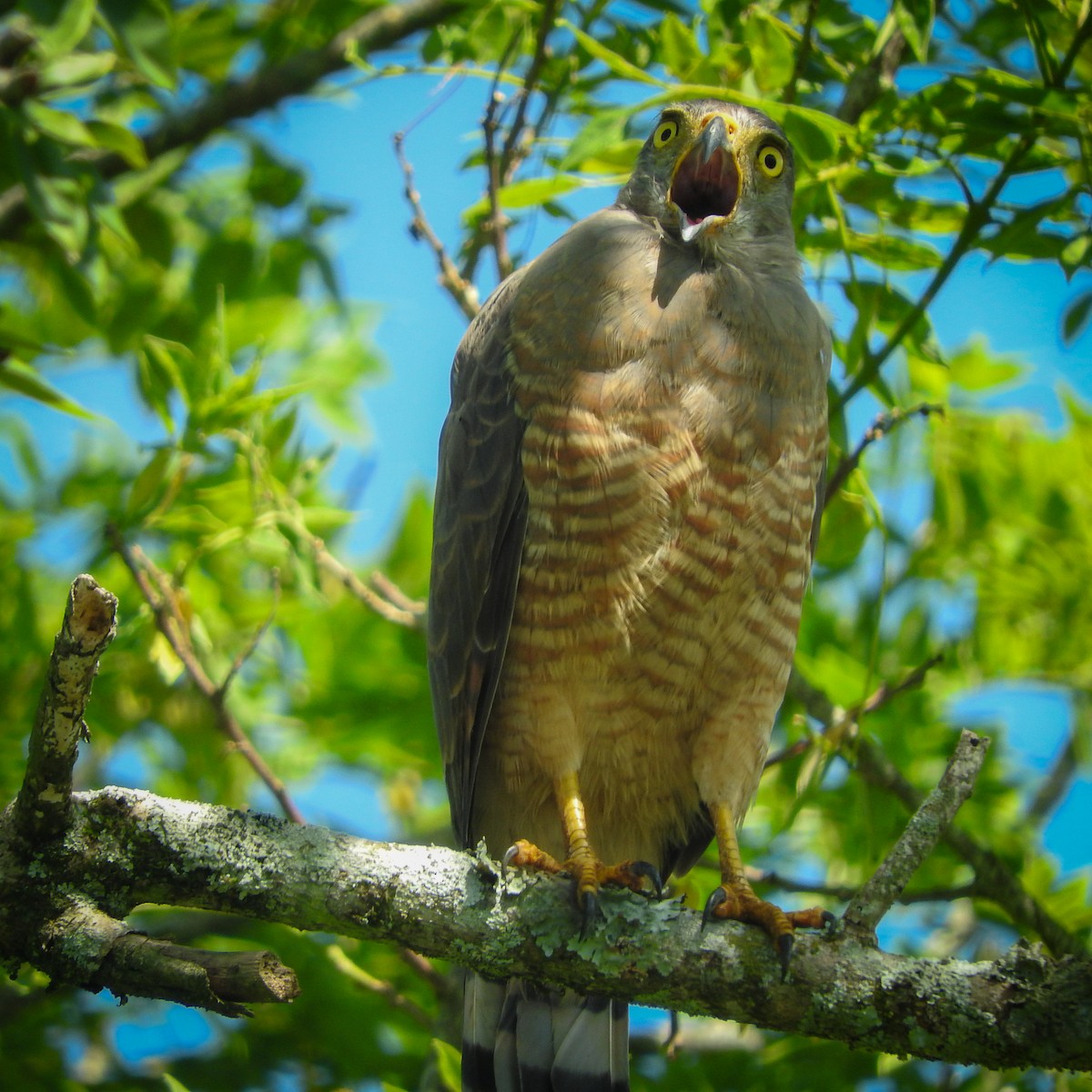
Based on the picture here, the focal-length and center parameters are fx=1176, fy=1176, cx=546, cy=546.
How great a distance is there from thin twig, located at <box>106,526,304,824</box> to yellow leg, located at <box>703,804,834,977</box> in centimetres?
116

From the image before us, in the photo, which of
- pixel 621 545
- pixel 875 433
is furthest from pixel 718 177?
pixel 621 545

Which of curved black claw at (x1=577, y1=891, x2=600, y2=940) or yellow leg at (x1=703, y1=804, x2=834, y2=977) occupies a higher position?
curved black claw at (x1=577, y1=891, x2=600, y2=940)

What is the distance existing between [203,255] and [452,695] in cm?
215

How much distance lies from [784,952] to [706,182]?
2.22 m

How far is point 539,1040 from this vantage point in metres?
3.22

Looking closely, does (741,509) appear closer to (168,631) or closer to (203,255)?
(168,631)

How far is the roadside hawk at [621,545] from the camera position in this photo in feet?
9.85

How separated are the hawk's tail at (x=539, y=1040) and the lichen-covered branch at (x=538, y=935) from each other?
2.41 feet

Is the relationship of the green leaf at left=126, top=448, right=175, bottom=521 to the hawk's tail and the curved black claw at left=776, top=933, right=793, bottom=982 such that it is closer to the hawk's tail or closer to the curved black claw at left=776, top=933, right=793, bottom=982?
the hawk's tail

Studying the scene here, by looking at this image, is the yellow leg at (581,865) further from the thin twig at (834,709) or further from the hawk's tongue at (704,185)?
the hawk's tongue at (704,185)

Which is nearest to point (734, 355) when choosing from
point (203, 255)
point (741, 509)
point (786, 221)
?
point (741, 509)

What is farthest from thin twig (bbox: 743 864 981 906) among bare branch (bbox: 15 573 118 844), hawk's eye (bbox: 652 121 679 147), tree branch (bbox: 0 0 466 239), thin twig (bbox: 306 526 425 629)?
tree branch (bbox: 0 0 466 239)

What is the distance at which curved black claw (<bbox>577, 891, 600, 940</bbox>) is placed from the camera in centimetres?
245

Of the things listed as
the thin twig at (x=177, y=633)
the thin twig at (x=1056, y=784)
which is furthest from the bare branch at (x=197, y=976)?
the thin twig at (x=1056, y=784)
